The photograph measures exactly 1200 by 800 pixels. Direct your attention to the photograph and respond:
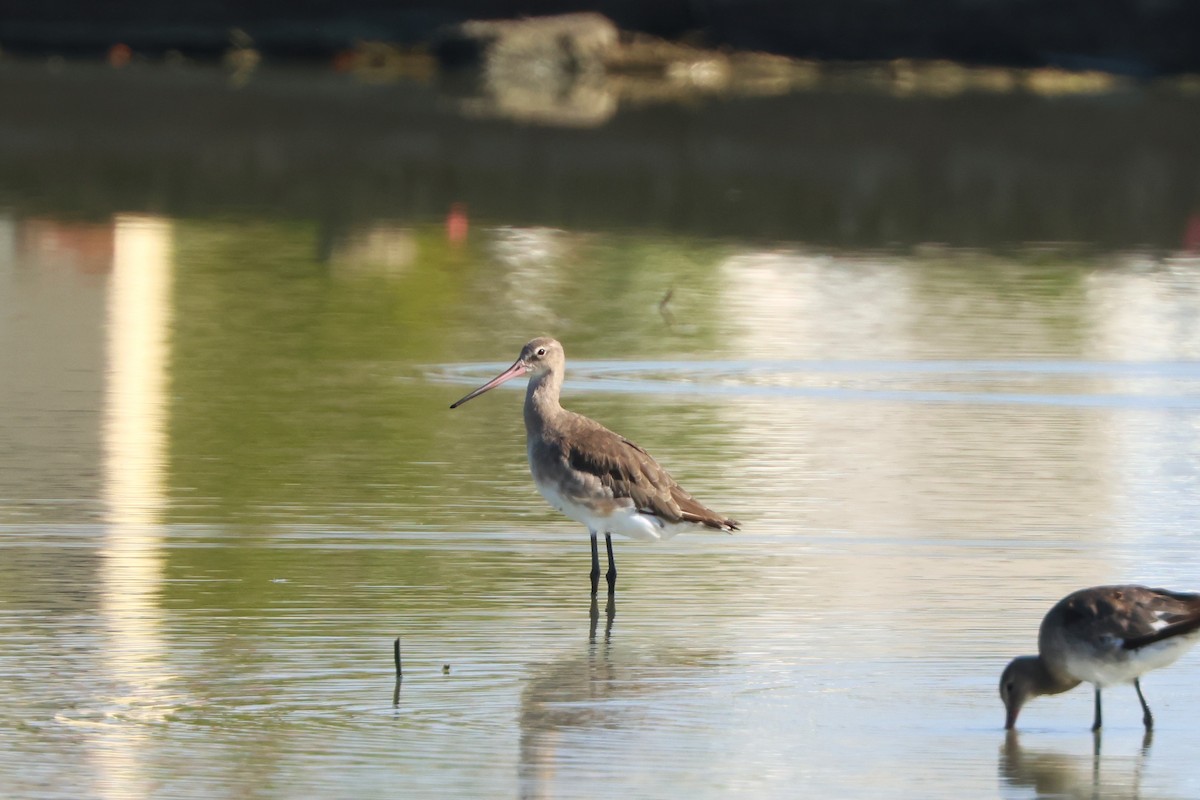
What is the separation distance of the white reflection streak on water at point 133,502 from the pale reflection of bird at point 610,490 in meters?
1.62

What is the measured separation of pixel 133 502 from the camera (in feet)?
37.1

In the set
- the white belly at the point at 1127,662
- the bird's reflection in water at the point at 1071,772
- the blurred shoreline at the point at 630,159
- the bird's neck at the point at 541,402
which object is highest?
the bird's neck at the point at 541,402

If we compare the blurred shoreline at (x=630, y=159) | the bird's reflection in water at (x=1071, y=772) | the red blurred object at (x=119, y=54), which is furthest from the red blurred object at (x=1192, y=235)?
the red blurred object at (x=119, y=54)

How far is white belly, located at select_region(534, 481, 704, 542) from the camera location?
33.0 ft

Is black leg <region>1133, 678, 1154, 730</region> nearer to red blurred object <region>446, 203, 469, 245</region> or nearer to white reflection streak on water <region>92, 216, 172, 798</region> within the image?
white reflection streak on water <region>92, 216, 172, 798</region>

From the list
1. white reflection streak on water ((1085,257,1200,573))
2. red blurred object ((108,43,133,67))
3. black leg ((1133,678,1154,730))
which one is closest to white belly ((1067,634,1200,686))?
black leg ((1133,678,1154,730))

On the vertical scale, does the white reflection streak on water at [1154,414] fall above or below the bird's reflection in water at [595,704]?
below

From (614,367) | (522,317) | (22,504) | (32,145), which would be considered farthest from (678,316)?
(32,145)

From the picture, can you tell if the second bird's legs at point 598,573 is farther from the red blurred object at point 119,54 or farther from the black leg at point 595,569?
the red blurred object at point 119,54

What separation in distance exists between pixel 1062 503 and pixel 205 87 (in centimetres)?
2442

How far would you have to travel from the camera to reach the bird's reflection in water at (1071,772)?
7688mm

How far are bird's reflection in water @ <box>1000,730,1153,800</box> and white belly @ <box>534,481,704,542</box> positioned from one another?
2299mm

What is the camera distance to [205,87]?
3456 cm

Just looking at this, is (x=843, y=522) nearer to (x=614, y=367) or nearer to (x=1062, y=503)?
(x=1062, y=503)
